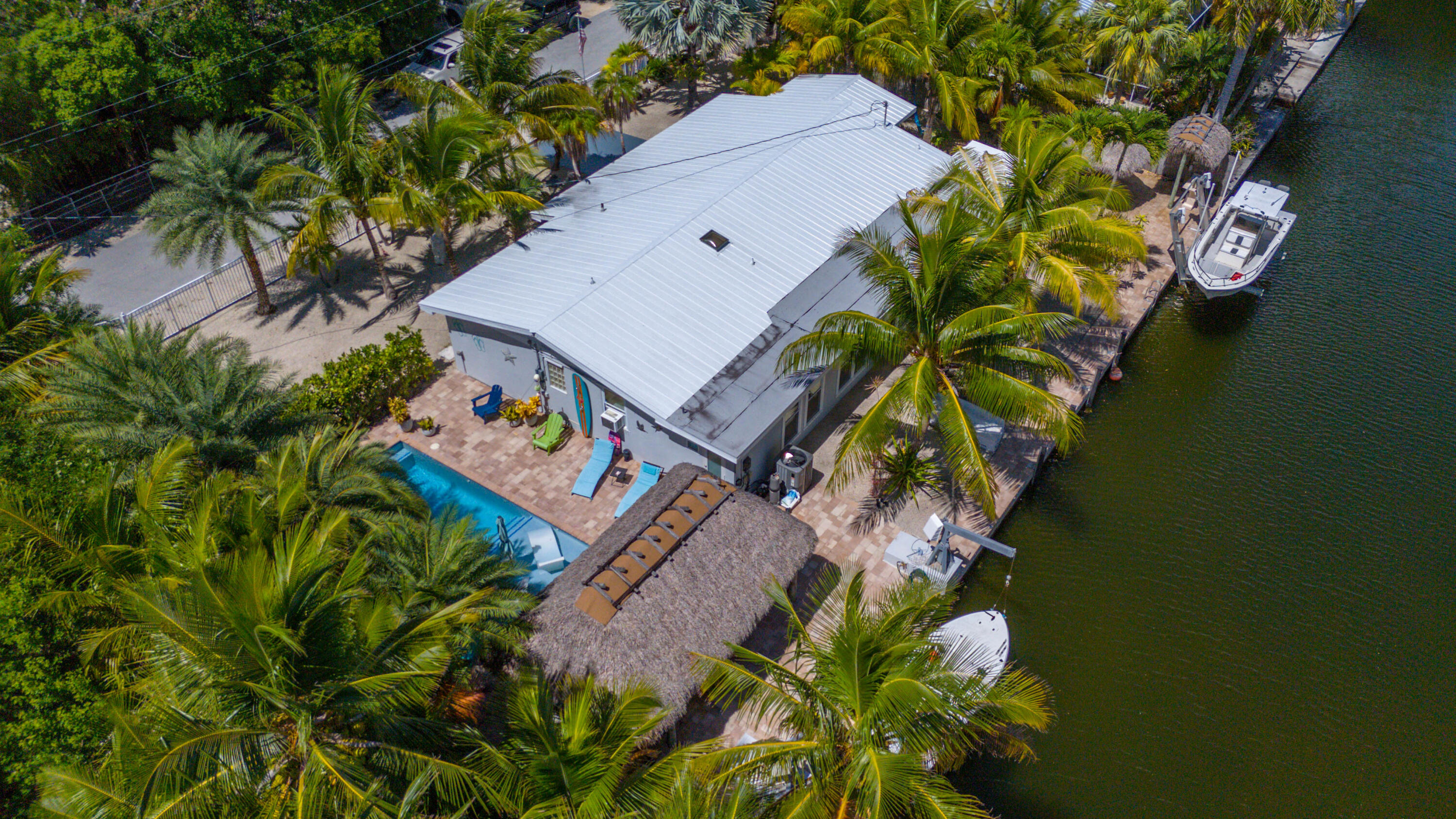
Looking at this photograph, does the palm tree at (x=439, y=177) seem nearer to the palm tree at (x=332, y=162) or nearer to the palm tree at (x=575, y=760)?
the palm tree at (x=332, y=162)

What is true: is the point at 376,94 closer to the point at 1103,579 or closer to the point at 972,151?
the point at 972,151

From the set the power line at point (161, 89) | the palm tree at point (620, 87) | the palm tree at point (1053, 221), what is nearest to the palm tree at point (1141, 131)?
the palm tree at point (1053, 221)

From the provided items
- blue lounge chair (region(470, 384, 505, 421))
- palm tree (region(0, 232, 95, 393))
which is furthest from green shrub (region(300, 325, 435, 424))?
palm tree (region(0, 232, 95, 393))

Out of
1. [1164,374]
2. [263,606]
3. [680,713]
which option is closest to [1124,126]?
[1164,374]

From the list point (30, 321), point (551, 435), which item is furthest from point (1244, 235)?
point (30, 321)

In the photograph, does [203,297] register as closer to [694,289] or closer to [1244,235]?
[694,289]
